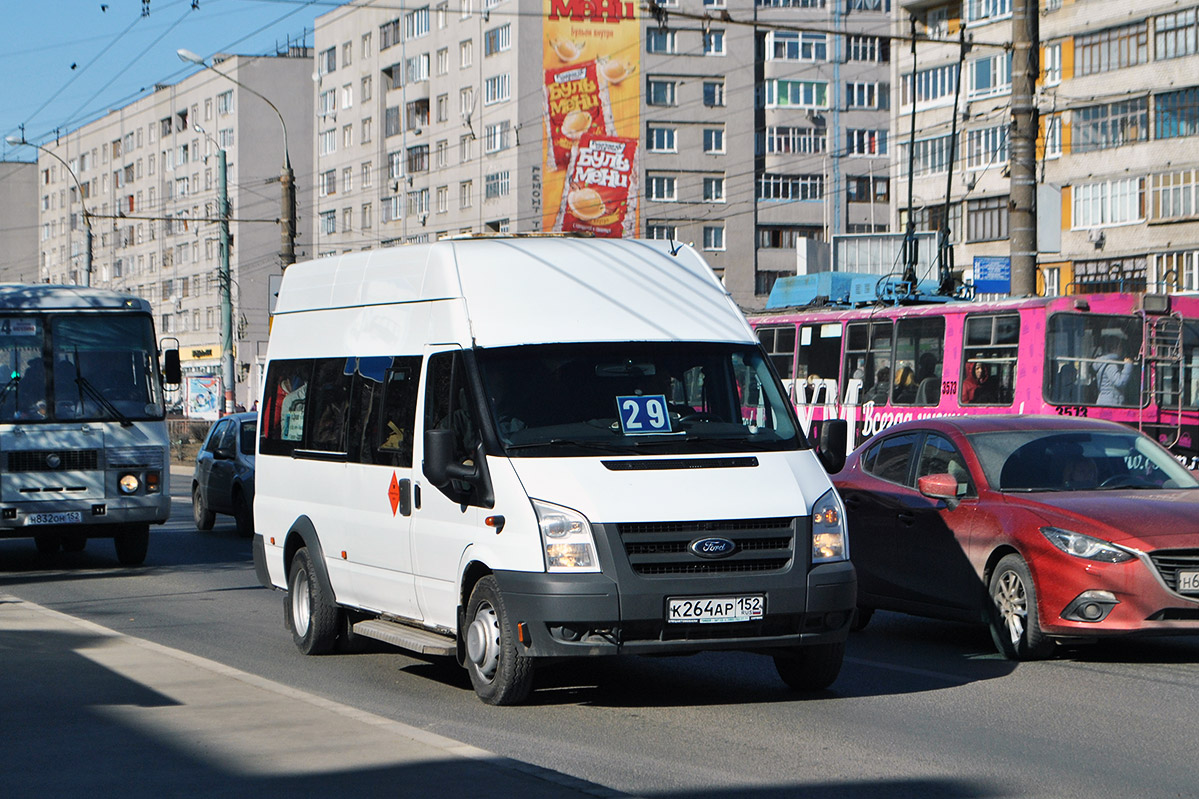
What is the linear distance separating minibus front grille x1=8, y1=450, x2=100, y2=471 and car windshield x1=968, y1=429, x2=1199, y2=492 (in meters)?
10.5

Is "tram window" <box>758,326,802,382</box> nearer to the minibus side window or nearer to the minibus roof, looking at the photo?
the minibus side window

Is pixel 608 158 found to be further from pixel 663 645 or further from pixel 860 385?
pixel 663 645

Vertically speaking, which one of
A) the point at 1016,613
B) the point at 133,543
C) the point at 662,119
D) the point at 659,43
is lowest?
the point at 133,543

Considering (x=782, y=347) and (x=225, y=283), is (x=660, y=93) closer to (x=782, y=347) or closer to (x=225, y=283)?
(x=225, y=283)

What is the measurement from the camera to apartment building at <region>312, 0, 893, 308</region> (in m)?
80.6

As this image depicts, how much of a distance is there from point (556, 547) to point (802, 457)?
155 centimetres

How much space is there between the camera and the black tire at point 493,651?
8664 millimetres

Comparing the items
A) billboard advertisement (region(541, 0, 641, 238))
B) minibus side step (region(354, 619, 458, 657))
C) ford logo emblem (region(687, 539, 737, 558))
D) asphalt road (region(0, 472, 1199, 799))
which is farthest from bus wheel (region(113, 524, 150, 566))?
billboard advertisement (region(541, 0, 641, 238))

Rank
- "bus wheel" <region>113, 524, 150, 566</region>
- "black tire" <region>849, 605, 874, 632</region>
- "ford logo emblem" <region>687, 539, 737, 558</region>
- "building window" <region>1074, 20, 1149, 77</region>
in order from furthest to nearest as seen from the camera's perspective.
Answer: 1. "building window" <region>1074, 20, 1149, 77</region>
2. "bus wheel" <region>113, 524, 150, 566</region>
3. "black tire" <region>849, 605, 874, 632</region>
4. "ford logo emblem" <region>687, 539, 737, 558</region>

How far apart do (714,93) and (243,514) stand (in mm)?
65653

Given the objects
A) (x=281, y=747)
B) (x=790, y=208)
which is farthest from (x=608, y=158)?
(x=281, y=747)

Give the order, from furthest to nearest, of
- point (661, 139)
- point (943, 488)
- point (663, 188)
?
point (663, 188)
point (661, 139)
point (943, 488)

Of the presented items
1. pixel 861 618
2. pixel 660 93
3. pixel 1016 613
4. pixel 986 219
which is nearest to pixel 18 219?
pixel 660 93

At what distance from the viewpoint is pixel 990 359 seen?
23.1 m
